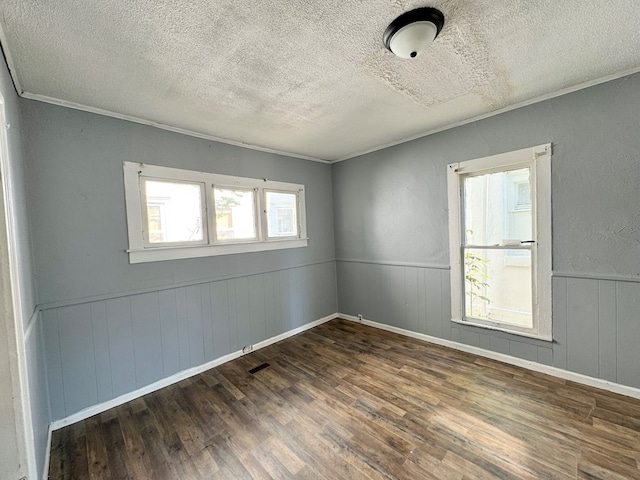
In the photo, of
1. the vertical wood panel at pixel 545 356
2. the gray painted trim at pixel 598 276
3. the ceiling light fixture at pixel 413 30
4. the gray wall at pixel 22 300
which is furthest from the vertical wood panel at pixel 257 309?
the gray painted trim at pixel 598 276

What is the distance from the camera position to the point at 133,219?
7.30 feet

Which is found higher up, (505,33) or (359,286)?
(505,33)

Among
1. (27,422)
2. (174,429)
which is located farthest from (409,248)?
(27,422)

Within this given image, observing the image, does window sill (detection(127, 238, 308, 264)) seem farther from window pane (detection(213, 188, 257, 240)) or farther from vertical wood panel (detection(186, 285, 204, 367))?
vertical wood panel (detection(186, 285, 204, 367))

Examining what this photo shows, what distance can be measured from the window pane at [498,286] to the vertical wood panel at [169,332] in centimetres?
298

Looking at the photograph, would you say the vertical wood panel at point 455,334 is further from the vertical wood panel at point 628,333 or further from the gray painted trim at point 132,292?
the gray painted trim at point 132,292

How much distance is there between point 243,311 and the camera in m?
2.96

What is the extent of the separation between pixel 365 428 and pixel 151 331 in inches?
77.2

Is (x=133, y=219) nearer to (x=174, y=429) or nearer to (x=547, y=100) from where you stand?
(x=174, y=429)

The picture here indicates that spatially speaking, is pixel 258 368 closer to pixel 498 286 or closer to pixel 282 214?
pixel 282 214

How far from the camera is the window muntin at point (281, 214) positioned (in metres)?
3.27

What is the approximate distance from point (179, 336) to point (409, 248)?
2666 millimetres

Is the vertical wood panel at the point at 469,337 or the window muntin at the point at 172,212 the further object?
the vertical wood panel at the point at 469,337

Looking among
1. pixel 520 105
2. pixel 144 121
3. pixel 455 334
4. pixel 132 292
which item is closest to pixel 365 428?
pixel 455 334
